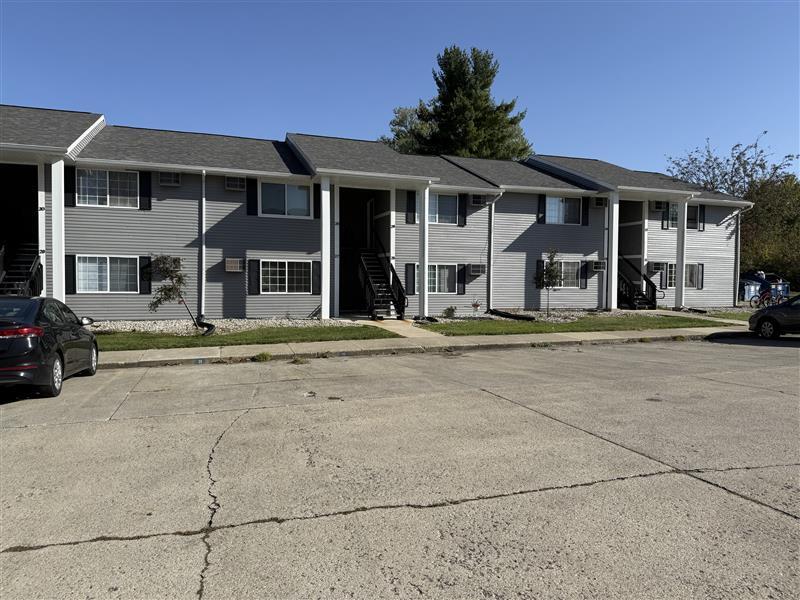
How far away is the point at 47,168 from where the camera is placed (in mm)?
17422

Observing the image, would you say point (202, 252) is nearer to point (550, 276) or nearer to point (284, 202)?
point (284, 202)

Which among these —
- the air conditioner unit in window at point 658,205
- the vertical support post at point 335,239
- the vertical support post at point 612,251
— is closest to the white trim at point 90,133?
the vertical support post at point 335,239

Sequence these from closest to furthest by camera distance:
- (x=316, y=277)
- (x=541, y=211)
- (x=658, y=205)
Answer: (x=316, y=277) → (x=541, y=211) → (x=658, y=205)

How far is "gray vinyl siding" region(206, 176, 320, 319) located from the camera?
66.0 feet

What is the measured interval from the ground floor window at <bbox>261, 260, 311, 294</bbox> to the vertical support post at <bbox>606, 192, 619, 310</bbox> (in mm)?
13405

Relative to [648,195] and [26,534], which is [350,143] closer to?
[648,195]

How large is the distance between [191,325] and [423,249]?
8.50 m

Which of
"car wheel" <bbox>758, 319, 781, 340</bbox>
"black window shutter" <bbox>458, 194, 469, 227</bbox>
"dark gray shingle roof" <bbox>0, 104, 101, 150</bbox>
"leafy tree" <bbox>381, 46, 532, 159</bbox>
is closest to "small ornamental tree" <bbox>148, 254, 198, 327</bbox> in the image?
"dark gray shingle roof" <bbox>0, 104, 101, 150</bbox>

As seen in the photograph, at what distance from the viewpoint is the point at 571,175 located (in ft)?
87.6

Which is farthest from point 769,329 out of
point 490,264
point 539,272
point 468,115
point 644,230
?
point 468,115

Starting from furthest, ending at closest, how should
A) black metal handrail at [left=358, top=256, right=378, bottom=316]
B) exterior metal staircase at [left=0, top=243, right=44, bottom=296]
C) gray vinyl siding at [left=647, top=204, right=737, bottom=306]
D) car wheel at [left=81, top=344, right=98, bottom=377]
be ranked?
gray vinyl siding at [left=647, top=204, right=737, bottom=306]
black metal handrail at [left=358, top=256, right=378, bottom=316]
exterior metal staircase at [left=0, top=243, right=44, bottom=296]
car wheel at [left=81, top=344, right=98, bottom=377]

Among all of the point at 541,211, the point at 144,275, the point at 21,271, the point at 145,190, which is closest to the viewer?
the point at 21,271

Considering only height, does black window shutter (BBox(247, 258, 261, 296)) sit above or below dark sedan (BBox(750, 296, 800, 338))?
above

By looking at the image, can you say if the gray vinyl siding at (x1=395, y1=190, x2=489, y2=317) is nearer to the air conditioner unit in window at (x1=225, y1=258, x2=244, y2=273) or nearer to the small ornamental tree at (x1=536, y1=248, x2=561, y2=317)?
the small ornamental tree at (x1=536, y1=248, x2=561, y2=317)
